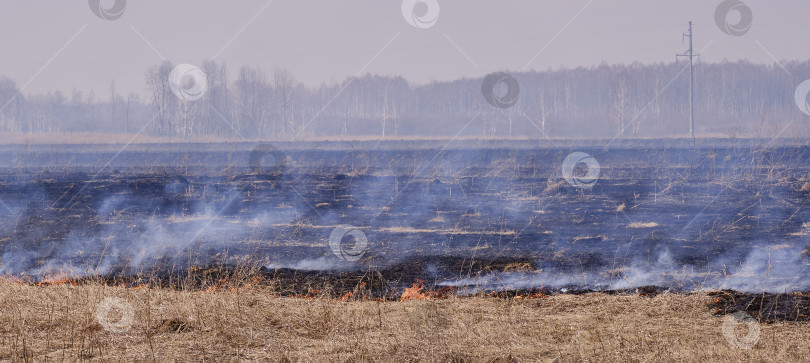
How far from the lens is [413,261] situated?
1299 centimetres

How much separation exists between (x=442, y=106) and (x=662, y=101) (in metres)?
30.2

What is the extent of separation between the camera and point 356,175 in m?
28.4

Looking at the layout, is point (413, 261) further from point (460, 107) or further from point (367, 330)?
point (460, 107)

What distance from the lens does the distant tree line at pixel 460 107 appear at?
250 feet

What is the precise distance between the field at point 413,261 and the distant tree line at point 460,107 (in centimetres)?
4455

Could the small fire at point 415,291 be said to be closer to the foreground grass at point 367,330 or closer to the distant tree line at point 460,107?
the foreground grass at point 367,330

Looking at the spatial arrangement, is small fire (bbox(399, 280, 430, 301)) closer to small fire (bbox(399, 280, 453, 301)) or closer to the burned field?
small fire (bbox(399, 280, 453, 301))

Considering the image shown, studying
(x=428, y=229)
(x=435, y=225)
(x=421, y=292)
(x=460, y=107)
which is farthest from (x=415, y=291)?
(x=460, y=107)

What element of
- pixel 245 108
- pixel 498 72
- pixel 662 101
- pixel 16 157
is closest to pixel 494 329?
pixel 16 157

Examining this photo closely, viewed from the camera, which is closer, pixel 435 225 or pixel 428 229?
pixel 428 229

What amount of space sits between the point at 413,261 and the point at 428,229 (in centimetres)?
351

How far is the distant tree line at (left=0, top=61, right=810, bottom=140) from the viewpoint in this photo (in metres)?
76.2

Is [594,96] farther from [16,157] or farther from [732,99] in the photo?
[16,157]

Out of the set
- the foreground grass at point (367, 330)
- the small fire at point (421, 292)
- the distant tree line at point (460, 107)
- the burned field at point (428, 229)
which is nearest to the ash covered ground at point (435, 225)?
the burned field at point (428, 229)
